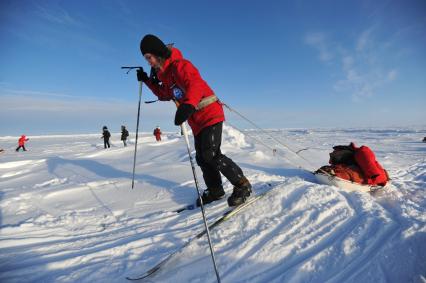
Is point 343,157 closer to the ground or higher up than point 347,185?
higher up

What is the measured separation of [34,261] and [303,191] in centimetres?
275

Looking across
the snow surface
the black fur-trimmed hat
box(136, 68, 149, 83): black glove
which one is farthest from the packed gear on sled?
box(136, 68, 149, 83): black glove

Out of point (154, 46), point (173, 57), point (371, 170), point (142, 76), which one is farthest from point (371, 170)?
point (142, 76)

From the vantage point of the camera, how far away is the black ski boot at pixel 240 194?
9.95 feet

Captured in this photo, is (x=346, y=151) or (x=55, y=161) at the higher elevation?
(x=346, y=151)

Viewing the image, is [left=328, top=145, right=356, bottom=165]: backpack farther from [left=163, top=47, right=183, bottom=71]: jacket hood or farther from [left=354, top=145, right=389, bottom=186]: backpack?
[left=163, top=47, right=183, bottom=71]: jacket hood

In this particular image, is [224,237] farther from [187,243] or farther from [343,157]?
[343,157]

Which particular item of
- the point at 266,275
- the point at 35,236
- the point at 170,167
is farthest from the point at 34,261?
the point at 170,167

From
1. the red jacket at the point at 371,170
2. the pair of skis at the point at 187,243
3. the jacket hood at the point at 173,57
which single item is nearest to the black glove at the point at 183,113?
the jacket hood at the point at 173,57

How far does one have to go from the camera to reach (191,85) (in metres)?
2.73

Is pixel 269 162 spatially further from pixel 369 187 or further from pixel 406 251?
pixel 406 251

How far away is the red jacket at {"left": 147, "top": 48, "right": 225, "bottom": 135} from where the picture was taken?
8.98 ft

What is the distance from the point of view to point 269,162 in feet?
23.6

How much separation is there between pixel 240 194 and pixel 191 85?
140 centimetres
